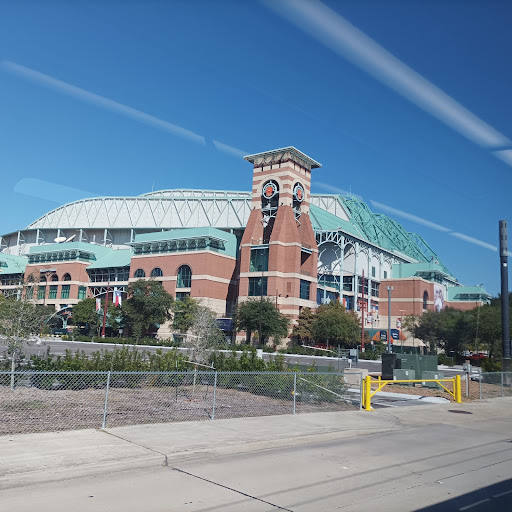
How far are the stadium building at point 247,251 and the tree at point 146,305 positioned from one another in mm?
3658

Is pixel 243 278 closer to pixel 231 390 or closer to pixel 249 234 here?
pixel 249 234

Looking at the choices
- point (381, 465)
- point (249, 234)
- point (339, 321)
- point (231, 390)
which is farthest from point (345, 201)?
point (381, 465)

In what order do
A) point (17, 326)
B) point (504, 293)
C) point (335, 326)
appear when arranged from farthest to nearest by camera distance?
point (335, 326), point (504, 293), point (17, 326)

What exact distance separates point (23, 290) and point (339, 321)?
4919 centimetres

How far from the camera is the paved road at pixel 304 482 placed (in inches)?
274

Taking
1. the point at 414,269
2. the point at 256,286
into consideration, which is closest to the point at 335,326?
the point at 256,286

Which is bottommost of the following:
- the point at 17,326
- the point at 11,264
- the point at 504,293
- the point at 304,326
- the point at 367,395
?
the point at 367,395

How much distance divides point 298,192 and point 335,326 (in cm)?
2168

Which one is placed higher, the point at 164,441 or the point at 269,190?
the point at 269,190

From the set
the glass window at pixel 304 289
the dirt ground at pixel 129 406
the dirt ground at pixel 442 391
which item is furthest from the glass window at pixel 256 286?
the dirt ground at pixel 129 406

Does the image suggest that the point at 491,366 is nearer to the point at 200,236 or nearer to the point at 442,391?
the point at 442,391

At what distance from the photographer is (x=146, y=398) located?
1574cm

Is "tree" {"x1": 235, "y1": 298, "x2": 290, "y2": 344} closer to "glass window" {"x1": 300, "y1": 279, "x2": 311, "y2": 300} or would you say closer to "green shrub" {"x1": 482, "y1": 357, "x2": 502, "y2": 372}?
"glass window" {"x1": 300, "y1": 279, "x2": 311, "y2": 300}

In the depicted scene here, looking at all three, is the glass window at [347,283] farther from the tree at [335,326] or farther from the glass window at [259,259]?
the glass window at [259,259]
